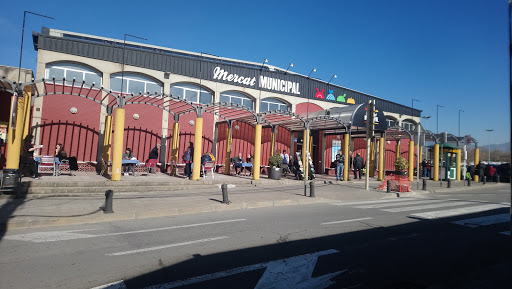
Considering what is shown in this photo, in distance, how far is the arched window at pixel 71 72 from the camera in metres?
17.1

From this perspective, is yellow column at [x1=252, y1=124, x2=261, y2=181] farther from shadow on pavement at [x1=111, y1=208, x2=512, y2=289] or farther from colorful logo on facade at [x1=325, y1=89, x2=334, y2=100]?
colorful logo on facade at [x1=325, y1=89, x2=334, y2=100]

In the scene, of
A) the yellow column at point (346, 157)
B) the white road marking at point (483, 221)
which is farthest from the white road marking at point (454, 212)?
the yellow column at point (346, 157)

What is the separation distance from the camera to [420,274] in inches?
183

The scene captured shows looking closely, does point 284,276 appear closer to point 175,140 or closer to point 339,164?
point 339,164

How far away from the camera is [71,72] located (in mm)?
17547

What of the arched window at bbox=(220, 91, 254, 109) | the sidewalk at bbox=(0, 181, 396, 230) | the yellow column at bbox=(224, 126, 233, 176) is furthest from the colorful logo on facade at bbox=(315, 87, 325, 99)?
the sidewalk at bbox=(0, 181, 396, 230)

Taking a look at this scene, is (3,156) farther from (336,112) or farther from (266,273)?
(336,112)

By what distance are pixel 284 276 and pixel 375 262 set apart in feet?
5.27

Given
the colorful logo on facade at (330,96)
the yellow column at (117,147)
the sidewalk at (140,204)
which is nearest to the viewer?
the sidewalk at (140,204)

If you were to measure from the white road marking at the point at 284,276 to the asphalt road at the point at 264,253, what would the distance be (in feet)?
0.04

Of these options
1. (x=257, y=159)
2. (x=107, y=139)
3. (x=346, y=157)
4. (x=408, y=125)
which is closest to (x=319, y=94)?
(x=346, y=157)

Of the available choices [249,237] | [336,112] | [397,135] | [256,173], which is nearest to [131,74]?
[256,173]

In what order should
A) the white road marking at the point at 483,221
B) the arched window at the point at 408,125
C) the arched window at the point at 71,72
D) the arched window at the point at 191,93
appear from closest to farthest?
the white road marking at the point at 483,221 → the arched window at the point at 71,72 → the arched window at the point at 191,93 → the arched window at the point at 408,125

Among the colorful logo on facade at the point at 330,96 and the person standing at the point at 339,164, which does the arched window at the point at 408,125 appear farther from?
the person standing at the point at 339,164
